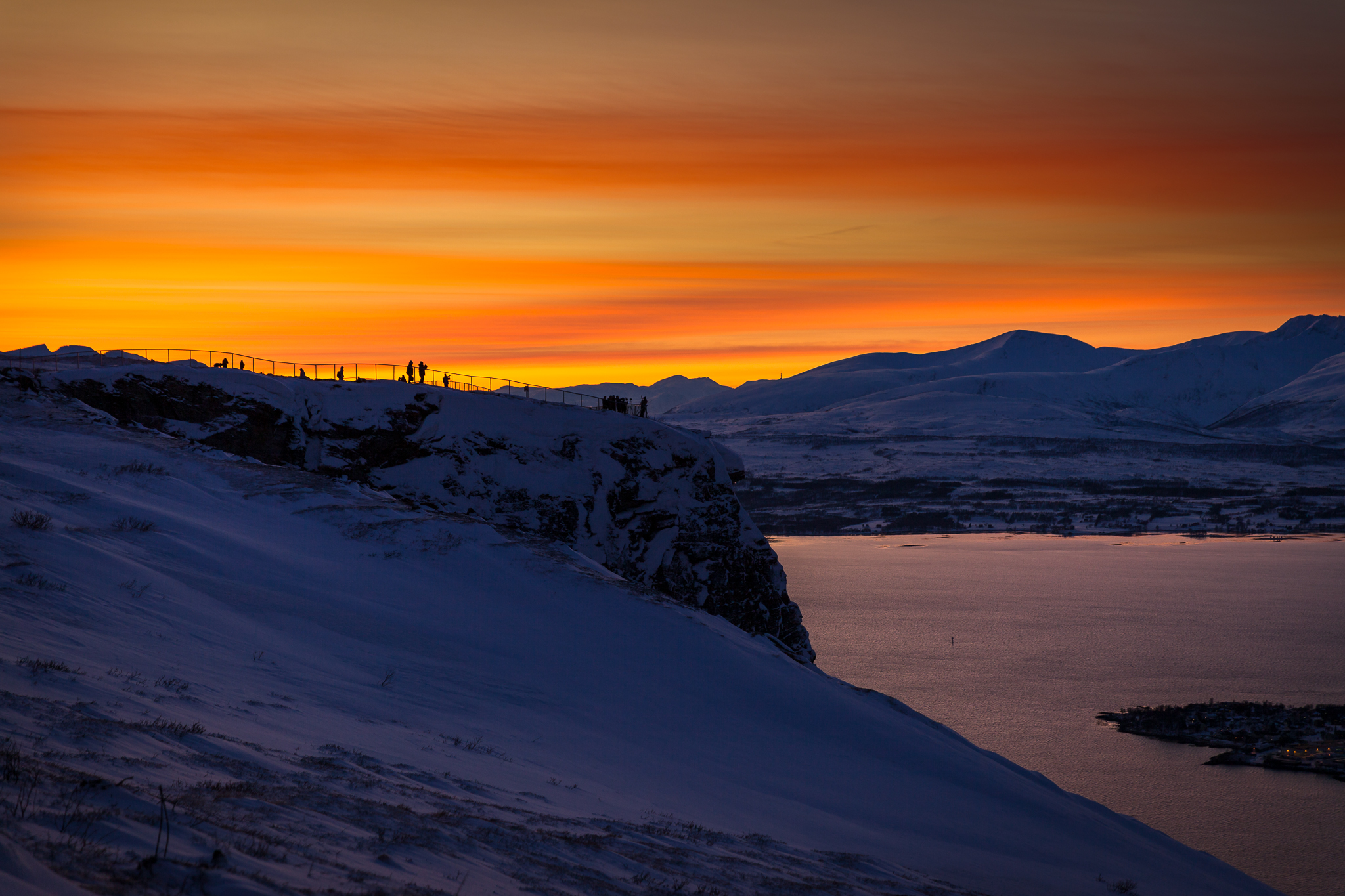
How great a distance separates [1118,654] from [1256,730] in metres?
15.7

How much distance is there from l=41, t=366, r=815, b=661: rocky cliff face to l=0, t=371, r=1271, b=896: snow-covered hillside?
1368 cm

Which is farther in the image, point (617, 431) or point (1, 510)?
point (617, 431)

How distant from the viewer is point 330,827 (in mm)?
7094

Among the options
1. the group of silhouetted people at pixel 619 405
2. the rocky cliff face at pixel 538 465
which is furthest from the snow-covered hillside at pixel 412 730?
the group of silhouetted people at pixel 619 405

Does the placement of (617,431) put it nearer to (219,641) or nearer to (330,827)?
(219,641)

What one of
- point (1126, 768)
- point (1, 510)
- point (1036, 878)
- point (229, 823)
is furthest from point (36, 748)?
point (1126, 768)

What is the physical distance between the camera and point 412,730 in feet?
37.1

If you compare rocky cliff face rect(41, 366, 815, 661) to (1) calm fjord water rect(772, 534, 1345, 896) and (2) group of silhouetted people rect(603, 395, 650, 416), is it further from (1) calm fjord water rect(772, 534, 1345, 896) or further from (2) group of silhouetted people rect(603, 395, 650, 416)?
(1) calm fjord water rect(772, 534, 1345, 896)

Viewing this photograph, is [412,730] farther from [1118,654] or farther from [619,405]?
[1118,654]

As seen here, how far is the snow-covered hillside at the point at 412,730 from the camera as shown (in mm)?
6762

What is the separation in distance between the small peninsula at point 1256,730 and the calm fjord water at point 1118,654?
698 millimetres

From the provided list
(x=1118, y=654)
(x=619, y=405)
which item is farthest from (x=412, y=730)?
(x=1118, y=654)

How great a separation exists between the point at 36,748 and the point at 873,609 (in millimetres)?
62764

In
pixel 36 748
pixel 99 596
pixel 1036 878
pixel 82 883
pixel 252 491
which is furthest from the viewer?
pixel 252 491
